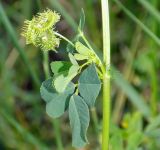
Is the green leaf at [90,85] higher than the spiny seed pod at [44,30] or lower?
lower

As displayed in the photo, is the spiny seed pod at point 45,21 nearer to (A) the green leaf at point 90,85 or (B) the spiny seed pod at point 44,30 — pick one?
(B) the spiny seed pod at point 44,30

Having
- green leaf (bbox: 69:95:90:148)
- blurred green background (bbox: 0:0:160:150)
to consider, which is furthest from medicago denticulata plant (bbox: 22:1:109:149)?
blurred green background (bbox: 0:0:160:150)

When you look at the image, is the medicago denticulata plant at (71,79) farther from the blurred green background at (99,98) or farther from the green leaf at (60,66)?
the blurred green background at (99,98)

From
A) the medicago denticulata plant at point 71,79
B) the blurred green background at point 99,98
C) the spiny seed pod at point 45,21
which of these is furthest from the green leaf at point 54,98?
the blurred green background at point 99,98

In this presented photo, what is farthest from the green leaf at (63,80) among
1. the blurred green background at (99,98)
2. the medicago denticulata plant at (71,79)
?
the blurred green background at (99,98)

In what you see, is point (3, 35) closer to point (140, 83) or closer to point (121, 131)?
point (140, 83)

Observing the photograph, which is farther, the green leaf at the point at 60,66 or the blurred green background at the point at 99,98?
the blurred green background at the point at 99,98

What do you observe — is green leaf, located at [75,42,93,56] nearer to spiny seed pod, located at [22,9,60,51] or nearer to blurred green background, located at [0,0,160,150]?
spiny seed pod, located at [22,9,60,51]

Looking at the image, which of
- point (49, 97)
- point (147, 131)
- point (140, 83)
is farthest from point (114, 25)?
point (49, 97)

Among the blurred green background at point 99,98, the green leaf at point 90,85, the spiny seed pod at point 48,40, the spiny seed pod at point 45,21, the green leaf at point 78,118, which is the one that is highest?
the spiny seed pod at point 45,21
